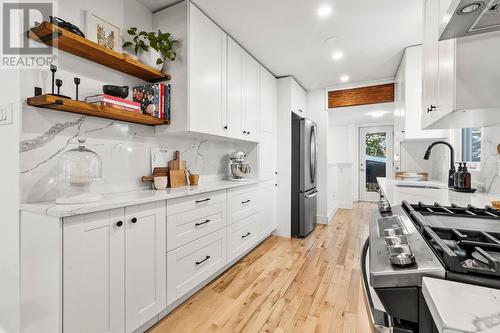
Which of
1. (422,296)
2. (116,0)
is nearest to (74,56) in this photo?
(116,0)

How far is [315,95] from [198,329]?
4008 millimetres

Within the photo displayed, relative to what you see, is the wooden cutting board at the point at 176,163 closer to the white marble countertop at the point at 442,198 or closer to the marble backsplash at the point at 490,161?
the white marble countertop at the point at 442,198

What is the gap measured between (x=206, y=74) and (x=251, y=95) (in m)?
0.93

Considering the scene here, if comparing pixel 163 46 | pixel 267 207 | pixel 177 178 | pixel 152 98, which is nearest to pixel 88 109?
pixel 152 98

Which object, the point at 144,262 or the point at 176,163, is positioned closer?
the point at 144,262

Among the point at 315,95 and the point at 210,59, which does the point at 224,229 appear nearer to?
the point at 210,59

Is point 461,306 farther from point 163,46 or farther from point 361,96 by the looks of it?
point 361,96

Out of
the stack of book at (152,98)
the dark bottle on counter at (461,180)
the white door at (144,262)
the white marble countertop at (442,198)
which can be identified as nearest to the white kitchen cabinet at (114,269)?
the white door at (144,262)

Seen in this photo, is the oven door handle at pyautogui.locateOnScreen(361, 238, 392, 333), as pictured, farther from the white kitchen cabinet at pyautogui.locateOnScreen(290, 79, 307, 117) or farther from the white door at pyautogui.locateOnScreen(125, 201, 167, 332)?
the white kitchen cabinet at pyautogui.locateOnScreen(290, 79, 307, 117)

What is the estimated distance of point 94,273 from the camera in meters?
1.31

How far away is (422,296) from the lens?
19.8 inches

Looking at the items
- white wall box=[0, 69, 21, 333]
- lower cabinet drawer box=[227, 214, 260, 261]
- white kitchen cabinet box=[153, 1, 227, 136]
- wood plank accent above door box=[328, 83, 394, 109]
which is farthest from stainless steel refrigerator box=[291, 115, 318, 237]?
white wall box=[0, 69, 21, 333]

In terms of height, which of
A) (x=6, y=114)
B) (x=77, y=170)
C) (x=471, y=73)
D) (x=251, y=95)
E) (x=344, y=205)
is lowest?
(x=344, y=205)

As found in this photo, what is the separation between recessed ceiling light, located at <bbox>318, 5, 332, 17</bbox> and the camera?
84.7 inches
